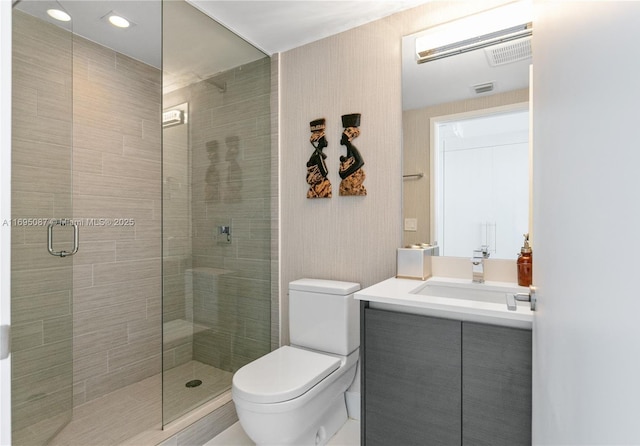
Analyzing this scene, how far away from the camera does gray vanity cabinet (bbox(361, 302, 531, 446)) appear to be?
1226mm

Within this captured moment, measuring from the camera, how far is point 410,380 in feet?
4.68

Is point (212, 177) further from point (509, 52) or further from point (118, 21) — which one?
point (509, 52)

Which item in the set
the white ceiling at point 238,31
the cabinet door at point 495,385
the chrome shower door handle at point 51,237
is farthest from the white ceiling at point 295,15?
the cabinet door at point 495,385

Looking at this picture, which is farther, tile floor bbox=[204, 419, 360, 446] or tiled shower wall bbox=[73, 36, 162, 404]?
tiled shower wall bbox=[73, 36, 162, 404]

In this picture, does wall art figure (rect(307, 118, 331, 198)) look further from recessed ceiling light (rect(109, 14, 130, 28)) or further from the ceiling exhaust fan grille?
recessed ceiling light (rect(109, 14, 130, 28))

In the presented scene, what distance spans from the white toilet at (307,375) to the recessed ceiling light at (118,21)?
6.23 ft

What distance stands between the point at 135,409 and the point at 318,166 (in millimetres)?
1897

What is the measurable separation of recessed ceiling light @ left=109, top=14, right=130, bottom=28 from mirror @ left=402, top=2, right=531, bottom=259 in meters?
1.68

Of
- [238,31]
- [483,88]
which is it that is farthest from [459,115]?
[238,31]

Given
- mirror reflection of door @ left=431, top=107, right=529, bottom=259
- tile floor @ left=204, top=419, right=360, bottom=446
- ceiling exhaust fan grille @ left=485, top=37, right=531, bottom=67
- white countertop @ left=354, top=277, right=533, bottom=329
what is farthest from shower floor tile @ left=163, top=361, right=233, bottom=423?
ceiling exhaust fan grille @ left=485, top=37, right=531, bottom=67

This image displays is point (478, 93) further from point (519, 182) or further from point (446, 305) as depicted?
point (446, 305)

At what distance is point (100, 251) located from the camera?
7.39ft

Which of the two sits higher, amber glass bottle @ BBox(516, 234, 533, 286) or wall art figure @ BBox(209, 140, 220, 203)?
wall art figure @ BBox(209, 140, 220, 203)

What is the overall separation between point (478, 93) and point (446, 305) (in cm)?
112
